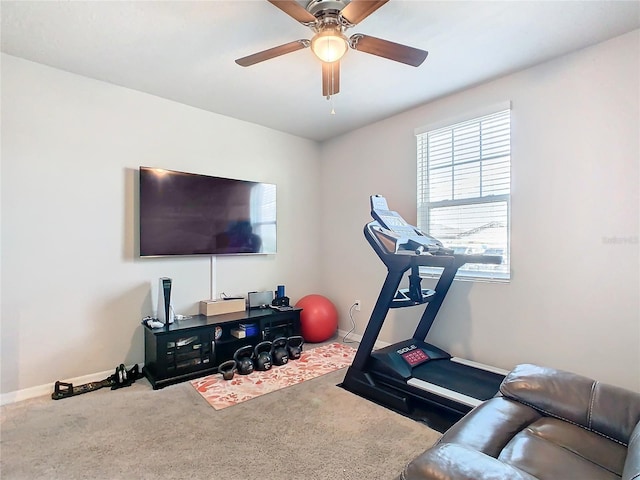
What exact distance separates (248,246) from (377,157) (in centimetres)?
180

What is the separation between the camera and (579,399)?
141 centimetres

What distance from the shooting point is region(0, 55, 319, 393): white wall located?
→ 2.49 meters

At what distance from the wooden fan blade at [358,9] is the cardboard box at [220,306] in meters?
2.68

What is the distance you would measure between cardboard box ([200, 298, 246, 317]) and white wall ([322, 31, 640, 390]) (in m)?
1.98

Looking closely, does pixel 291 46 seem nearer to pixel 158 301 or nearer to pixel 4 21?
pixel 4 21

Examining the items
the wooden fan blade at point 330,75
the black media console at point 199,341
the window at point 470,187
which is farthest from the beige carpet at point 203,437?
the wooden fan blade at point 330,75

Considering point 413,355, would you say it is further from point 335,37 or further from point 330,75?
point 335,37

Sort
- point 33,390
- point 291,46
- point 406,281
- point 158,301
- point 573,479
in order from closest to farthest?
point 573,479 → point 291,46 → point 33,390 → point 158,301 → point 406,281

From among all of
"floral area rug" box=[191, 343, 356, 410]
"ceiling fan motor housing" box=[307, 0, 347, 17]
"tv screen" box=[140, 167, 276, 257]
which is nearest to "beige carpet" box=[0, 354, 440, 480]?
"floral area rug" box=[191, 343, 356, 410]

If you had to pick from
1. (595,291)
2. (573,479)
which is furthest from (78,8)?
(595,291)

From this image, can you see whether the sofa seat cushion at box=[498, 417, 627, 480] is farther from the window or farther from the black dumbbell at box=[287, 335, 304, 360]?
the black dumbbell at box=[287, 335, 304, 360]

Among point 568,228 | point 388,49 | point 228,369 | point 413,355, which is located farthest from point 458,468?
point 228,369

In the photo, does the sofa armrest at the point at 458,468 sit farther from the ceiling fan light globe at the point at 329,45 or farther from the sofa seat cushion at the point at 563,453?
the ceiling fan light globe at the point at 329,45

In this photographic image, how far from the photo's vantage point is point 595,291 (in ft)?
7.60
